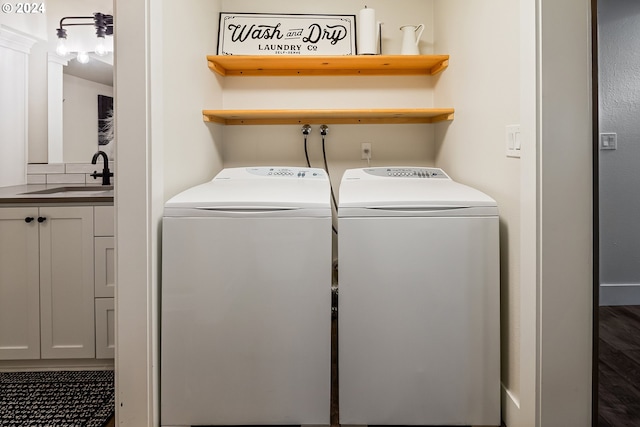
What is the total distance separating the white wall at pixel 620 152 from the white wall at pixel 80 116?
3286 millimetres

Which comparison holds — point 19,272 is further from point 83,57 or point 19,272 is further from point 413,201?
point 413,201

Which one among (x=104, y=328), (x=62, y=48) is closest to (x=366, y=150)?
(x=104, y=328)

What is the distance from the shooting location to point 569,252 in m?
1.55

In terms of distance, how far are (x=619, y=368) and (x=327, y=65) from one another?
2159 millimetres

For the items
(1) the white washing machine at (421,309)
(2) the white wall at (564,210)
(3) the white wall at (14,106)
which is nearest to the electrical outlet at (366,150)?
(1) the white washing machine at (421,309)

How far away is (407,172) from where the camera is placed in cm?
244

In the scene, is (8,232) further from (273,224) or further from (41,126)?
(273,224)

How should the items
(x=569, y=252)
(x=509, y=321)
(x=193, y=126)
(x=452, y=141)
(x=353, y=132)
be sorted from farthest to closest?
(x=353, y=132) → (x=452, y=141) → (x=193, y=126) → (x=509, y=321) → (x=569, y=252)

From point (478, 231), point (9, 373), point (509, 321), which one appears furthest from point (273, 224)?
point (9, 373)

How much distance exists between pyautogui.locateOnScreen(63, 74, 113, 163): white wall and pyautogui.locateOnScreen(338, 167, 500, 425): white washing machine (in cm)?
200

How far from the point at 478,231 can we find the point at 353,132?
127 centimetres

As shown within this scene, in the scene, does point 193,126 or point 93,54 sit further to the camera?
point 93,54

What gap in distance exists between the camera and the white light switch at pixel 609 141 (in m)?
3.27

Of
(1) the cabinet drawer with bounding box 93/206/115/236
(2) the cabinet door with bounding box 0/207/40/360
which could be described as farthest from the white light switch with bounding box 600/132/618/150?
(2) the cabinet door with bounding box 0/207/40/360
